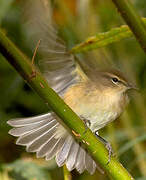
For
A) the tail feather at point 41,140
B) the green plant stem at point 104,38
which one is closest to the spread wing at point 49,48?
the green plant stem at point 104,38

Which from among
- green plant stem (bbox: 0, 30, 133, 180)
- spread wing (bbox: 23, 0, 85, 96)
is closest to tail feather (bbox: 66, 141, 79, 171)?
spread wing (bbox: 23, 0, 85, 96)

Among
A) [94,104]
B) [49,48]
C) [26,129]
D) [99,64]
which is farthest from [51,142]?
[49,48]

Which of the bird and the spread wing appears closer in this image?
the spread wing

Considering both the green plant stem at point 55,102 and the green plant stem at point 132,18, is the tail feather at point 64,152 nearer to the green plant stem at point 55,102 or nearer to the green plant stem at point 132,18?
the green plant stem at point 55,102

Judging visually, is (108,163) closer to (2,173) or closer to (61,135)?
(2,173)

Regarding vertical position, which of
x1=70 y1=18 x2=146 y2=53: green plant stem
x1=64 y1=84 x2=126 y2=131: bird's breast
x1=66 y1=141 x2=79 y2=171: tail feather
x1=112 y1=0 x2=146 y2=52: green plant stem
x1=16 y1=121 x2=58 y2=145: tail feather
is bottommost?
x1=66 y1=141 x2=79 y2=171: tail feather

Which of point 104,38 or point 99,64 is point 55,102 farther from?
point 99,64

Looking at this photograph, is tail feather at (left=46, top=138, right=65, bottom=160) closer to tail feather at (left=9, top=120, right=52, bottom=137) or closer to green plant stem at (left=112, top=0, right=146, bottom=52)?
tail feather at (left=9, top=120, right=52, bottom=137)

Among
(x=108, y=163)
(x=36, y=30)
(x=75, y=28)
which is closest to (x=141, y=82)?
(x=75, y=28)
